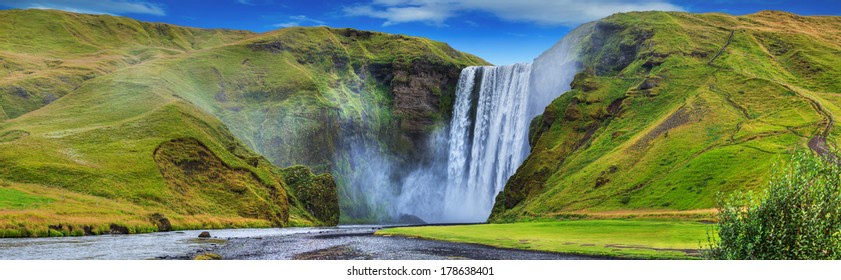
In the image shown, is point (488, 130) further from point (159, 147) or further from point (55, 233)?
point (55, 233)

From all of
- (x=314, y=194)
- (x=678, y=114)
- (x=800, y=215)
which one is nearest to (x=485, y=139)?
(x=314, y=194)

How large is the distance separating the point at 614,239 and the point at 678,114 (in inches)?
2112

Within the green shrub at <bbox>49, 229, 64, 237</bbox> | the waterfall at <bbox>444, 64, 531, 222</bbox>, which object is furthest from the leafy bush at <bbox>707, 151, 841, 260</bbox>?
the waterfall at <bbox>444, 64, 531, 222</bbox>

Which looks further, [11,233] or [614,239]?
[11,233]

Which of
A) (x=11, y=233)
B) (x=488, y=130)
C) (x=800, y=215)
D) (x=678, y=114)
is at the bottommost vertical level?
(x=11, y=233)

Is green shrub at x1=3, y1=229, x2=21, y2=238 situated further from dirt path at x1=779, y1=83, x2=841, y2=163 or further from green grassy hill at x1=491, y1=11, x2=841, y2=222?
dirt path at x1=779, y1=83, x2=841, y2=163

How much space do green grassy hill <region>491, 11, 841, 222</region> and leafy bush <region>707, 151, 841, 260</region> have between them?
46000mm

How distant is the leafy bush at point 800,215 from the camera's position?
22234 millimetres

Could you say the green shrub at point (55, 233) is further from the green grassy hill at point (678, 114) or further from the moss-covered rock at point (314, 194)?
the moss-covered rock at point (314, 194)

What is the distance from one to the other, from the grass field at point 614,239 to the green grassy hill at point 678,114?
14.4 m

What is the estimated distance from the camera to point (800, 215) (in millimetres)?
22328

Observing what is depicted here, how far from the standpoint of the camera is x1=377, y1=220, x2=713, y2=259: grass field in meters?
39.5

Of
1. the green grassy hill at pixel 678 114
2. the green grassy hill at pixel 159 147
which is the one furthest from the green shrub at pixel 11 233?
the green grassy hill at pixel 678 114
